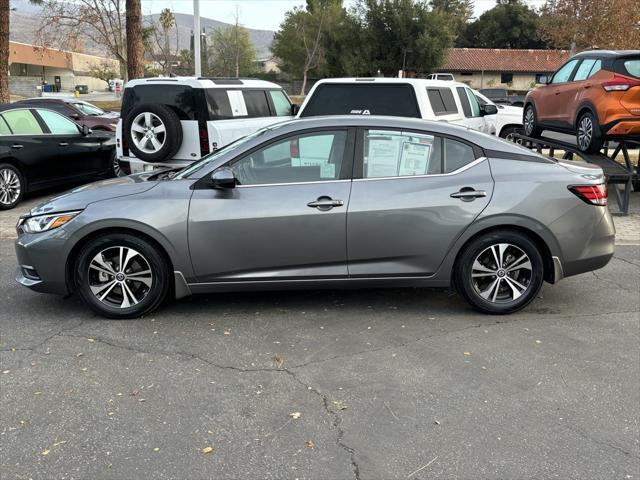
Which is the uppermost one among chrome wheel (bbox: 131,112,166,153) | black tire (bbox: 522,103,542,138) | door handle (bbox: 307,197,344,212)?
black tire (bbox: 522,103,542,138)

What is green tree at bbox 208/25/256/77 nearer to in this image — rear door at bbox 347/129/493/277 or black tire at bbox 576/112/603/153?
black tire at bbox 576/112/603/153

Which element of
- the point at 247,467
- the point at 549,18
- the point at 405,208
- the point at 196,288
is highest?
the point at 549,18

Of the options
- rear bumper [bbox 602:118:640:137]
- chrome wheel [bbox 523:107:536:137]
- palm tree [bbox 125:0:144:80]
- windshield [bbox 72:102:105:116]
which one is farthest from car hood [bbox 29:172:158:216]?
windshield [bbox 72:102:105:116]

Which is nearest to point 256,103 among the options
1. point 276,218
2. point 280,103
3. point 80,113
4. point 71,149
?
point 280,103

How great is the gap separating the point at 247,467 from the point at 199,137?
6499 mm

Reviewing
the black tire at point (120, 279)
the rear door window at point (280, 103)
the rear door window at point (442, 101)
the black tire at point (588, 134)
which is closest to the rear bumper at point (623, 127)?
the black tire at point (588, 134)

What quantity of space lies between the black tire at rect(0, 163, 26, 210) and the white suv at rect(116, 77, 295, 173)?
1.85 m

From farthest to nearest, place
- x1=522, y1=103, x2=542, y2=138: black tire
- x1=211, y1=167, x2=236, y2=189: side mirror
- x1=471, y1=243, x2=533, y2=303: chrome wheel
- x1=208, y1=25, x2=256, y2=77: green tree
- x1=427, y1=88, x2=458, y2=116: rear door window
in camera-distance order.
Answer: x1=208, y1=25, x2=256, y2=77: green tree
x1=522, y1=103, x2=542, y2=138: black tire
x1=427, y1=88, x2=458, y2=116: rear door window
x1=471, y1=243, x2=533, y2=303: chrome wheel
x1=211, y1=167, x2=236, y2=189: side mirror

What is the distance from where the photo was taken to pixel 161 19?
4528cm

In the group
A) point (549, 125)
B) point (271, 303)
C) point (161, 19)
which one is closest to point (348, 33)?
point (161, 19)

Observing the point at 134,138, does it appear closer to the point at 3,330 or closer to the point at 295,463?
the point at 3,330

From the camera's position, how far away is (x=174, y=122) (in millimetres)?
8477

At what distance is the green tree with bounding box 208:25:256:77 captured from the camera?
63.7 meters

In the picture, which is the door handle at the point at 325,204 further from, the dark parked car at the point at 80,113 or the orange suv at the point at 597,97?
the dark parked car at the point at 80,113
